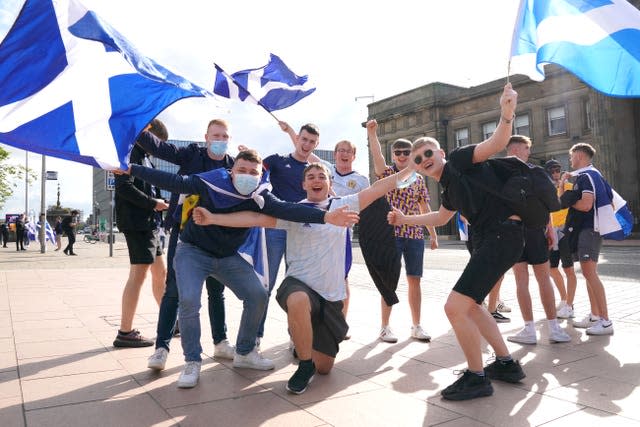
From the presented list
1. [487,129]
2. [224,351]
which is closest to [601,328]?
[224,351]

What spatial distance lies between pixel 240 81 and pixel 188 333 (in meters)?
3.17

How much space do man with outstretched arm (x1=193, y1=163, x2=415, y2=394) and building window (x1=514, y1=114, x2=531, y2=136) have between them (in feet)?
111

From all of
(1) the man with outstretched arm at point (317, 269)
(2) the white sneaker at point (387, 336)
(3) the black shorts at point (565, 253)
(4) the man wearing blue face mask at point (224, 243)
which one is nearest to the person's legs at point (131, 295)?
(4) the man wearing blue face mask at point (224, 243)

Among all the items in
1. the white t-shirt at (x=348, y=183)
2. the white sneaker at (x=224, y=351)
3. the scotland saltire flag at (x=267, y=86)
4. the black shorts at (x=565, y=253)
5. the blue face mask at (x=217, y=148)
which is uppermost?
the scotland saltire flag at (x=267, y=86)

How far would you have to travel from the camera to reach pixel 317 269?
14.0 ft

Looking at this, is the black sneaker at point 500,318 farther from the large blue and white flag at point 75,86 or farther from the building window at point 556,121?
the building window at point 556,121

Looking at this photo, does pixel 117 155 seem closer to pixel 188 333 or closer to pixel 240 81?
pixel 188 333

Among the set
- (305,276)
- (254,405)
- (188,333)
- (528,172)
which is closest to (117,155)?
(188,333)

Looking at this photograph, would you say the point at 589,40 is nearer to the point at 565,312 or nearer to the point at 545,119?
the point at 565,312

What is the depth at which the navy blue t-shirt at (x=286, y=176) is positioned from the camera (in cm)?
527

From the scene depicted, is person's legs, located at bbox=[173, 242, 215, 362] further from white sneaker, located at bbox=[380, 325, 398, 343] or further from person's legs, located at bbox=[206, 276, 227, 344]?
white sneaker, located at bbox=[380, 325, 398, 343]

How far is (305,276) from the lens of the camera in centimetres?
425

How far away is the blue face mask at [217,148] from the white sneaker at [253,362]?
181cm

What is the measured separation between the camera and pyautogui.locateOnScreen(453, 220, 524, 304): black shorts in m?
3.73
